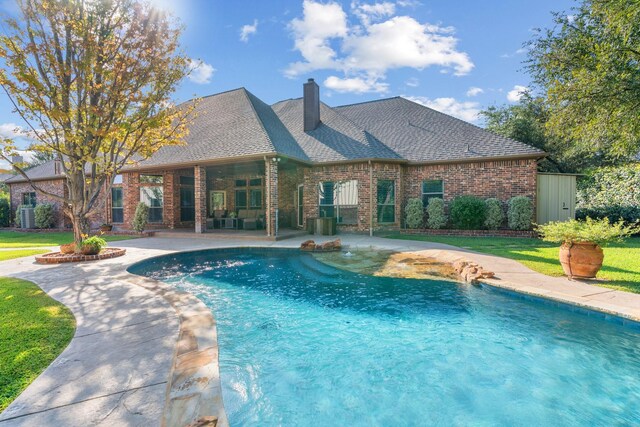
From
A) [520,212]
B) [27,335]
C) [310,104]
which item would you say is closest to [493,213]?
[520,212]

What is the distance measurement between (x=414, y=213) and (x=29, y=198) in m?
25.4

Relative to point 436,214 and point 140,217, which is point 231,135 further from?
point 436,214

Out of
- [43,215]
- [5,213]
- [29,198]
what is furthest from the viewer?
[5,213]

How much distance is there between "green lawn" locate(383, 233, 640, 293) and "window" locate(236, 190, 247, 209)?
9.87m

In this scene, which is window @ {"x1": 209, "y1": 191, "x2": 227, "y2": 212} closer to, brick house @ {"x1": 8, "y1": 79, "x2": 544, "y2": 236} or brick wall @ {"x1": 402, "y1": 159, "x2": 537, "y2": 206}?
brick house @ {"x1": 8, "y1": 79, "x2": 544, "y2": 236}

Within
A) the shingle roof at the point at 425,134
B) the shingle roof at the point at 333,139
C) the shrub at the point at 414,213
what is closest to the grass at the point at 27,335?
the shingle roof at the point at 333,139

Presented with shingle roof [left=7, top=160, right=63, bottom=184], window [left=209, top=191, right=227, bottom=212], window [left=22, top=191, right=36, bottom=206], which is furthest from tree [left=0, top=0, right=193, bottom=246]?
window [left=22, top=191, right=36, bottom=206]

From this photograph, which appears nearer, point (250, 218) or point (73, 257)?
point (73, 257)

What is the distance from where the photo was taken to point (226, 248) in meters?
10.0

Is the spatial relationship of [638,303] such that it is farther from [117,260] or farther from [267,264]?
[117,260]

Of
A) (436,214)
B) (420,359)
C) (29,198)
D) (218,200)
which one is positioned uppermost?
(29,198)

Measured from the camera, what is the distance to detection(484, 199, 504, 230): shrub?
12047mm

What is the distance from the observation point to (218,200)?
60.1 feet

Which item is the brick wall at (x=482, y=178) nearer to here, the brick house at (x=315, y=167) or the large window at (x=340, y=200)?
the brick house at (x=315, y=167)
